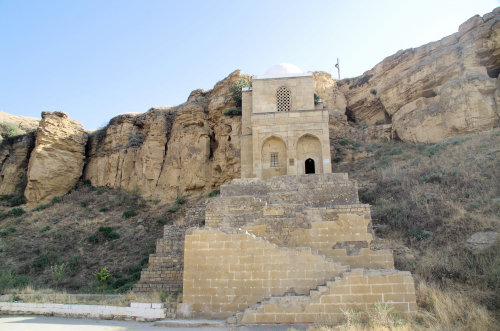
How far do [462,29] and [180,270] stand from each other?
23517mm

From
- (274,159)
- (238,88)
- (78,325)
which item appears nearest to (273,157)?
(274,159)

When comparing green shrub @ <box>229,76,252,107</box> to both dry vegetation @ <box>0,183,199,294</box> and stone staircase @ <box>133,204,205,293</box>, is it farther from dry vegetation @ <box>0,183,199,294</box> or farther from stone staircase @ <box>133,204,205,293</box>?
stone staircase @ <box>133,204,205,293</box>

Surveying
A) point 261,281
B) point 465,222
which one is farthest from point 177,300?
point 465,222

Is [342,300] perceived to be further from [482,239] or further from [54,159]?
[54,159]

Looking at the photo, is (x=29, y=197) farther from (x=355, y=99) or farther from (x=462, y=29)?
(x=462, y=29)

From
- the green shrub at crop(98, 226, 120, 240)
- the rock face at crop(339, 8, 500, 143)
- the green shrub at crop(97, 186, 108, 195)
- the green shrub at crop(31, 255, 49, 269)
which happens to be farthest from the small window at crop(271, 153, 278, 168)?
the green shrub at crop(97, 186, 108, 195)

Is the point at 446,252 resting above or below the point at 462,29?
below

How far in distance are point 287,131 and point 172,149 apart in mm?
9455

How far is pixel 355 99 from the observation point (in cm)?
3072

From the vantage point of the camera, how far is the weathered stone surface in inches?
424

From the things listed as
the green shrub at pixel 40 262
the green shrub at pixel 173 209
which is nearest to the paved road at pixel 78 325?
the green shrub at pixel 40 262

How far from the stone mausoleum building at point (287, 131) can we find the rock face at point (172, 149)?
13.6ft

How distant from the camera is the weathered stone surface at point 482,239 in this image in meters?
10.8

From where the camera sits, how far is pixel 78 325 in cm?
919
